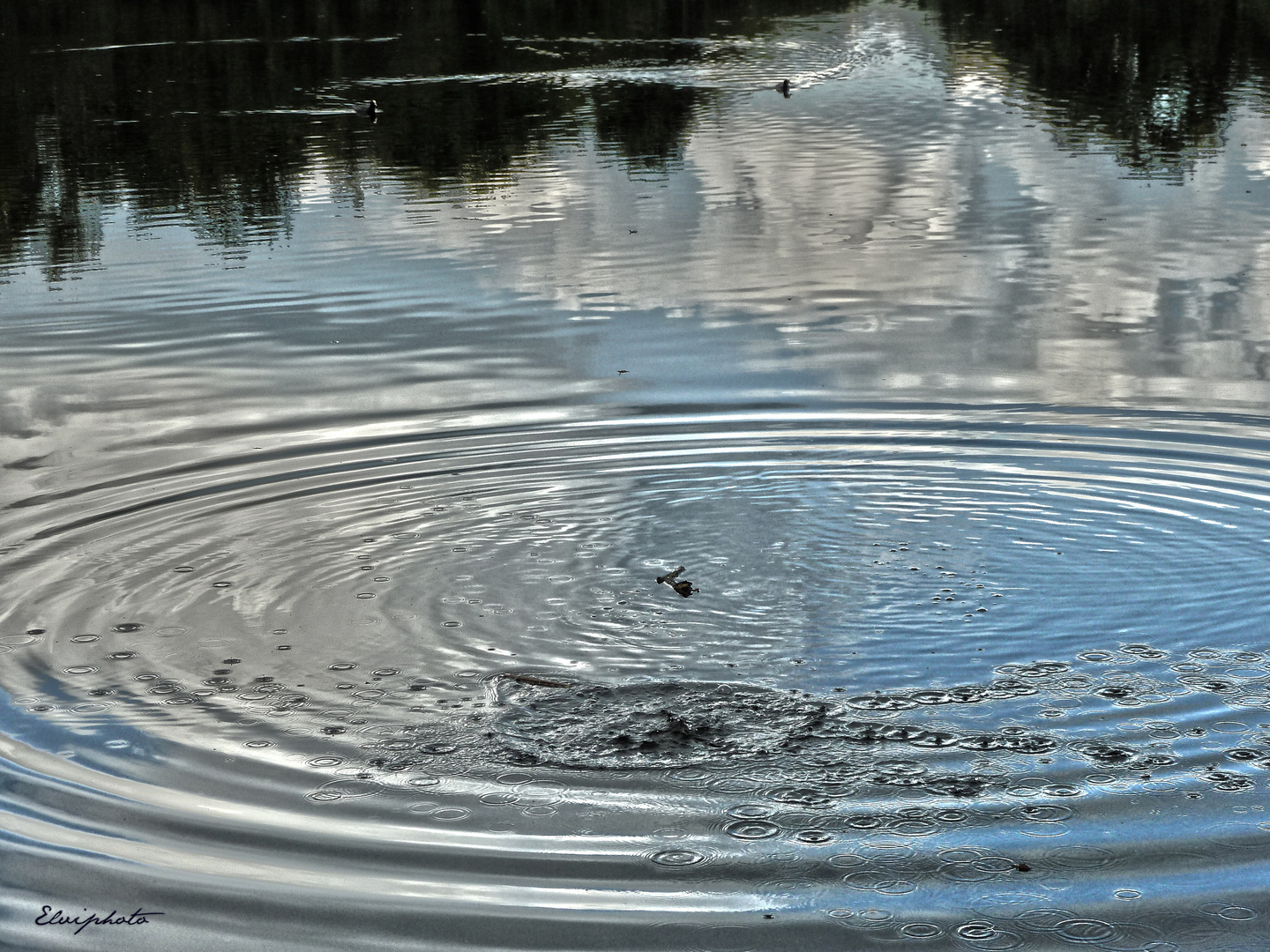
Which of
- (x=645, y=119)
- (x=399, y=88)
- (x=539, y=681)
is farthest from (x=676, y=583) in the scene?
(x=399, y=88)

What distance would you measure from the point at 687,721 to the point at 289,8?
7738 centimetres

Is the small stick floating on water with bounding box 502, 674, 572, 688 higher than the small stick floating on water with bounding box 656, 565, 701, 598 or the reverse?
the reverse

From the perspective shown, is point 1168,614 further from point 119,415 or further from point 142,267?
point 142,267

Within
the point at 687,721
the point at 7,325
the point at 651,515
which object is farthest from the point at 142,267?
the point at 687,721

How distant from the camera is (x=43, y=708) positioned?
7867 mm

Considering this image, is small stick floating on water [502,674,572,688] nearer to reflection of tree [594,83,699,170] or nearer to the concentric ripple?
the concentric ripple

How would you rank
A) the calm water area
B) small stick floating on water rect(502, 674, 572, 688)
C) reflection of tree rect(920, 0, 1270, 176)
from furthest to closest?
reflection of tree rect(920, 0, 1270, 176) → small stick floating on water rect(502, 674, 572, 688) → the calm water area

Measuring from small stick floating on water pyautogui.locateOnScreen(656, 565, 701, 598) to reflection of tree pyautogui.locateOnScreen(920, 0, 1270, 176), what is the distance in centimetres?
2325

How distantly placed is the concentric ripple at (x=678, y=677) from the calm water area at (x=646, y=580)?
3 cm

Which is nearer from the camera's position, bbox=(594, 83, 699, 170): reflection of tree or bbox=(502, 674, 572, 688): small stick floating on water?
bbox=(502, 674, 572, 688): small stick floating on water

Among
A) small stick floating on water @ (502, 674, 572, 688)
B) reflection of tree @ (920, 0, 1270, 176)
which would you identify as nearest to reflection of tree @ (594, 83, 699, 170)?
reflection of tree @ (920, 0, 1270, 176)

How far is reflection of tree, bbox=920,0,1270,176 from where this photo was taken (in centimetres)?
3488

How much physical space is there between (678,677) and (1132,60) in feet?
164

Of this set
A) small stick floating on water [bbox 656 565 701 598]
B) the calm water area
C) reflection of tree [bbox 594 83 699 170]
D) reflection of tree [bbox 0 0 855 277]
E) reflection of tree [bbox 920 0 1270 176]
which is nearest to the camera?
the calm water area
